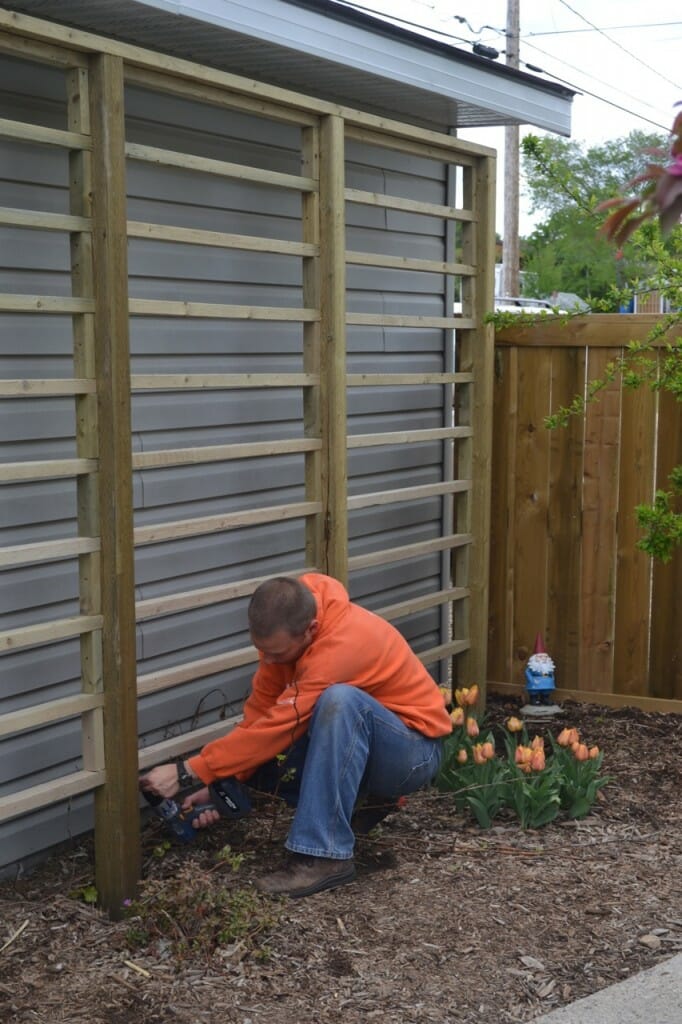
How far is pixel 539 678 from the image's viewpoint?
649 centimetres

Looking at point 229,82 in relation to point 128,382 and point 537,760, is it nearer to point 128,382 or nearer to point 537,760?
point 128,382

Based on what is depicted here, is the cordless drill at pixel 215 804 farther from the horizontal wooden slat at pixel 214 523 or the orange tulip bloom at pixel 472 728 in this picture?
the orange tulip bloom at pixel 472 728

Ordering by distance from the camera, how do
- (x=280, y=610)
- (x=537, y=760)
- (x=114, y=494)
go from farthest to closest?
(x=537, y=760) → (x=280, y=610) → (x=114, y=494)

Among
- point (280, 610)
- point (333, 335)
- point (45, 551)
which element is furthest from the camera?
point (333, 335)

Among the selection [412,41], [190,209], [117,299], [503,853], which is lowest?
[503,853]

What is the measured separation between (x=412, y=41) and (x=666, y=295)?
4.91 feet

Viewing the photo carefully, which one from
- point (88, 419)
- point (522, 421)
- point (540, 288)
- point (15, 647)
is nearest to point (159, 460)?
point (88, 419)

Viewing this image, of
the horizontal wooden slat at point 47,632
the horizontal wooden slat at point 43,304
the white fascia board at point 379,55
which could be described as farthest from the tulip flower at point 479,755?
the white fascia board at point 379,55

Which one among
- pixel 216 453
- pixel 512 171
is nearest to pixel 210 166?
pixel 216 453

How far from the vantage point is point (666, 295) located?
5.41 meters

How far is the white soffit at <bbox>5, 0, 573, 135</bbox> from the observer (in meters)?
4.22

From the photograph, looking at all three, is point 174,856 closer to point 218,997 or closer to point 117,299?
point 218,997

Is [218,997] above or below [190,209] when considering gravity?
below

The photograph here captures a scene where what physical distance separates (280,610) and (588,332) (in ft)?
10.1
